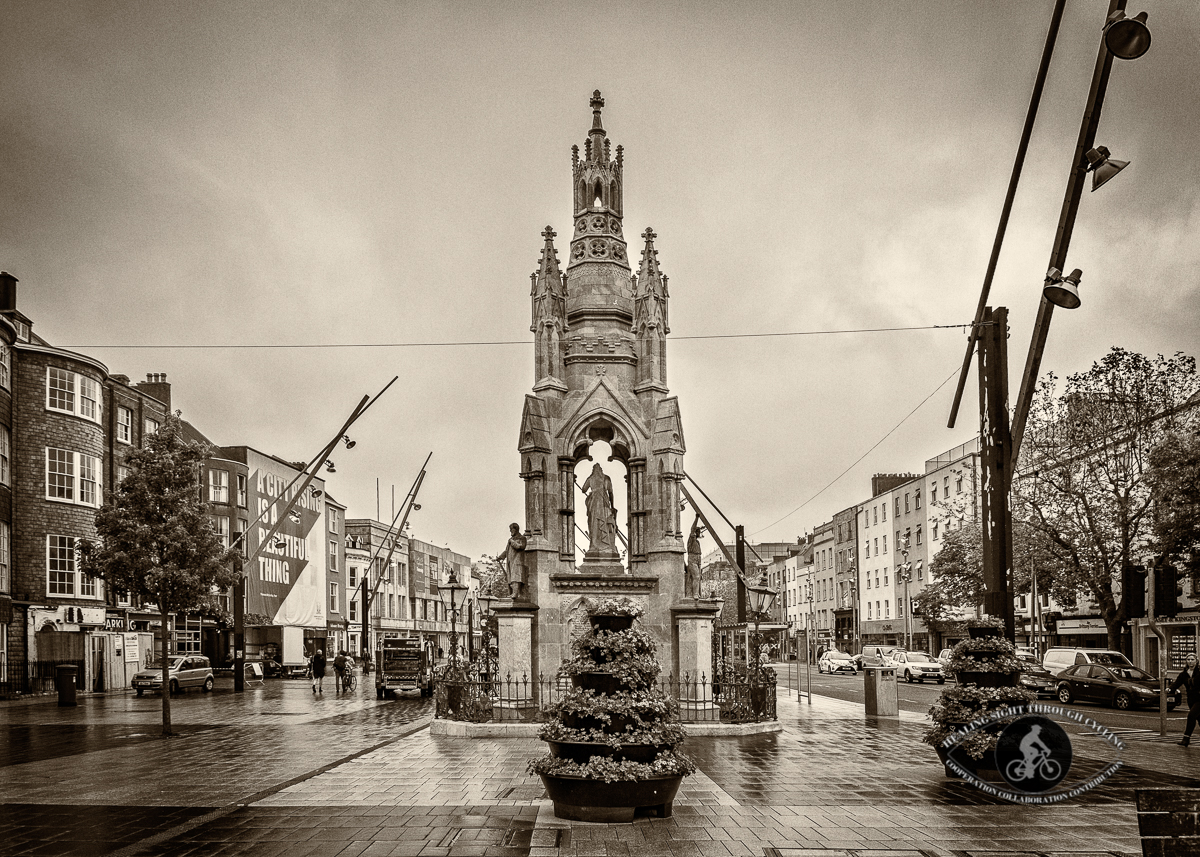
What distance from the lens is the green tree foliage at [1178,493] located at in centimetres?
3023

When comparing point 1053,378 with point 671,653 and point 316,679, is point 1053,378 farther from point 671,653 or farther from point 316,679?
point 316,679

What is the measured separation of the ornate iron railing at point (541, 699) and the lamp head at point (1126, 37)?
14726 millimetres

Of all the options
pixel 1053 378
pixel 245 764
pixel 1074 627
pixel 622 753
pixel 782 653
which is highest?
pixel 1053 378

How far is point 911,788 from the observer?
12336 millimetres

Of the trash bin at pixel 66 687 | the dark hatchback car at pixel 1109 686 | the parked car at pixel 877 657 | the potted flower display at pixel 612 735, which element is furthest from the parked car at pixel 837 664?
the potted flower display at pixel 612 735

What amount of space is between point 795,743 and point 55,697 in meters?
29.8

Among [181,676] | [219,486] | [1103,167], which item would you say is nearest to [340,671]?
[181,676]

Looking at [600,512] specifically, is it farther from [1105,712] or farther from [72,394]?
[72,394]

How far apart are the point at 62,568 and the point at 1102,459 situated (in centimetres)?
3770

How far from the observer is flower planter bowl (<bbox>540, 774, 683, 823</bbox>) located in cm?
1016

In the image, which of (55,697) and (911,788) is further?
(55,697)

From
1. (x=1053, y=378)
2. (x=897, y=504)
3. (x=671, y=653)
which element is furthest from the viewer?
(x=897, y=504)

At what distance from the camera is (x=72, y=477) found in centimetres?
4097

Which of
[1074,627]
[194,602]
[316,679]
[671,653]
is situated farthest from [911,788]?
[1074,627]
